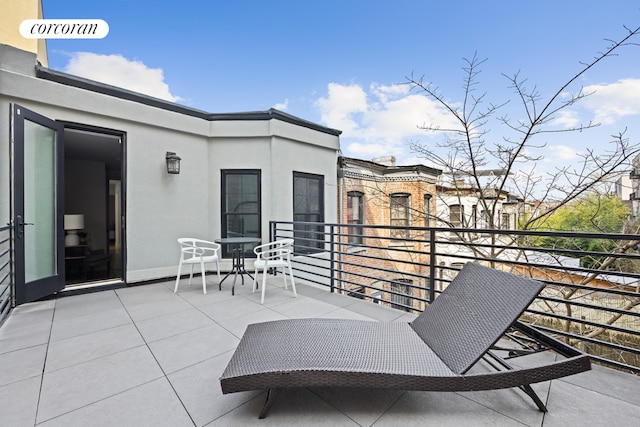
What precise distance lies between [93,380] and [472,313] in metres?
2.41

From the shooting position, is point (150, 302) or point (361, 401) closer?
point (361, 401)

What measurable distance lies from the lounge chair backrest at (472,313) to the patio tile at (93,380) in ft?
6.00

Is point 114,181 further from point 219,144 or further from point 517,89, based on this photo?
point 517,89

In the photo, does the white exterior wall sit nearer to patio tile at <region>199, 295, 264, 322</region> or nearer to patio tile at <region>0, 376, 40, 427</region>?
patio tile at <region>199, 295, 264, 322</region>

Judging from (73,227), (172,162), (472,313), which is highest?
(172,162)

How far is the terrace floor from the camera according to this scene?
4.79 ft

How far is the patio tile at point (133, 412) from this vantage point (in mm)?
1444

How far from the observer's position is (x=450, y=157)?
15.9 ft

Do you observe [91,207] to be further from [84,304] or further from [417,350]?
[417,350]

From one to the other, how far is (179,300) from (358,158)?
18.6 feet

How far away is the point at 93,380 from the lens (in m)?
1.82

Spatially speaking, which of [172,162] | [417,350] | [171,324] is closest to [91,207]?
[172,162]

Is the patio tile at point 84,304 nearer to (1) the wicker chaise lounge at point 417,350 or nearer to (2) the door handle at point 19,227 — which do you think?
(2) the door handle at point 19,227

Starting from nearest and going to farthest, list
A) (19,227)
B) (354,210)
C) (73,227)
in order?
(19,227) → (73,227) → (354,210)
